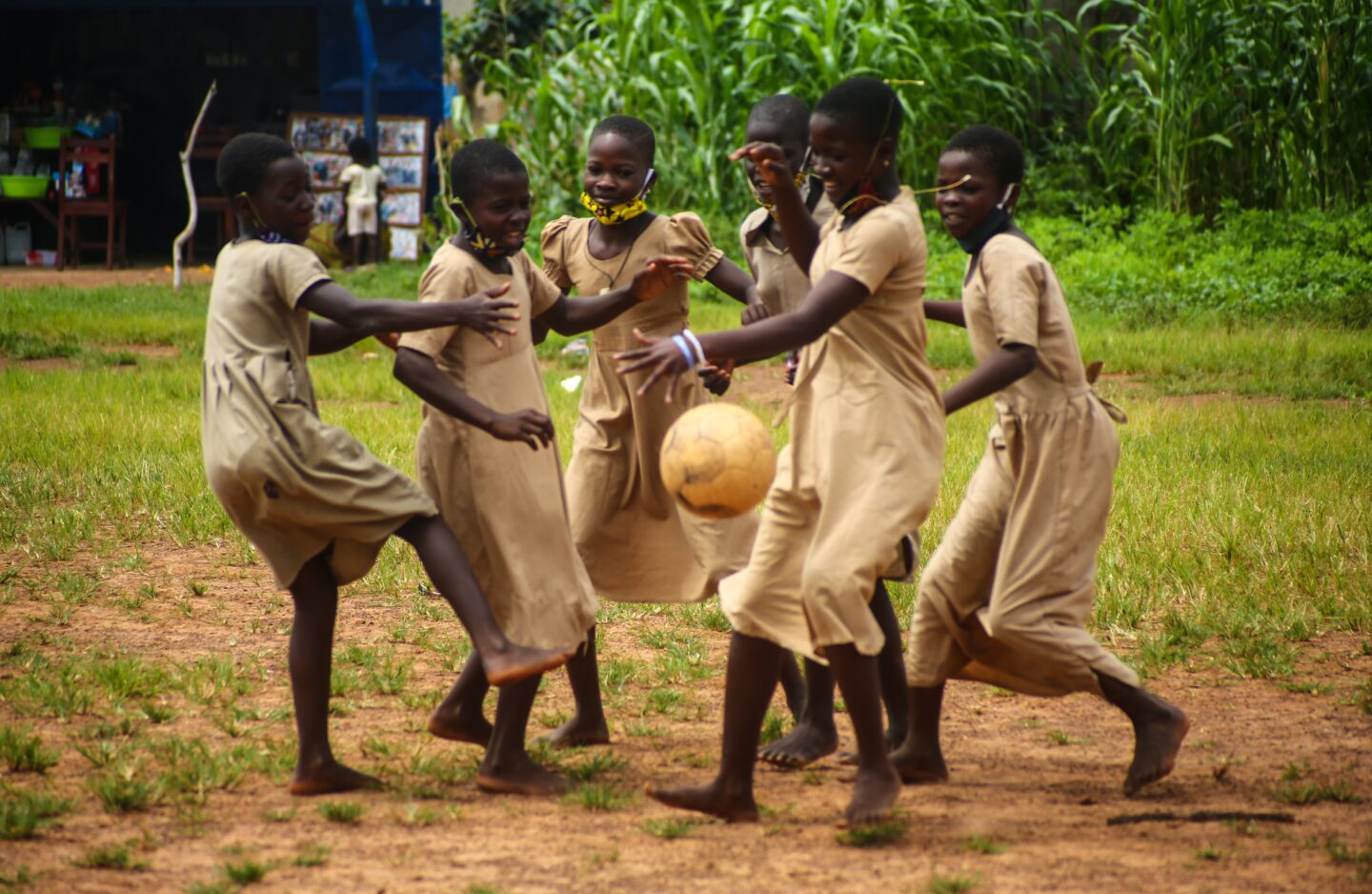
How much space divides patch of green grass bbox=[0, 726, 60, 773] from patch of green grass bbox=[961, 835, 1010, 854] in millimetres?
2499

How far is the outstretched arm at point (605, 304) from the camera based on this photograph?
4.73 meters

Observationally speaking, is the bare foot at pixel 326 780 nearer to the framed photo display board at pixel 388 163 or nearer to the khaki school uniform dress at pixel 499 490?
the khaki school uniform dress at pixel 499 490

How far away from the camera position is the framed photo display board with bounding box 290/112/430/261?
781 inches

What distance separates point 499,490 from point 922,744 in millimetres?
1382

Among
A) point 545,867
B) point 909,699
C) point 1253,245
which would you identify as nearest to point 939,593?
point 909,699

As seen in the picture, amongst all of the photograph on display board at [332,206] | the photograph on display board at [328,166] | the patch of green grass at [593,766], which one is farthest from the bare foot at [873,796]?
the photograph on display board at [328,166]

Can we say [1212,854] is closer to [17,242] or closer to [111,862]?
[111,862]

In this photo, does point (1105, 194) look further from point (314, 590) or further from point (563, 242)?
point (314, 590)

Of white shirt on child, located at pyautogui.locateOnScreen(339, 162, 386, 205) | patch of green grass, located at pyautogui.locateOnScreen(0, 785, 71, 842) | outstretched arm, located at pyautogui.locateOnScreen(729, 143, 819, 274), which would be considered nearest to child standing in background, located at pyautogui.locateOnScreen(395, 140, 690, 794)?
outstretched arm, located at pyautogui.locateOnScreen(729, 143, 819, 274)

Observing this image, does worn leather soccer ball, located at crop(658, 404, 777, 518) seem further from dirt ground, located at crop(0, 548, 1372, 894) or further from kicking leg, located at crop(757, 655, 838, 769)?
kicking leg, located at crop(757, 655, 838, 769)

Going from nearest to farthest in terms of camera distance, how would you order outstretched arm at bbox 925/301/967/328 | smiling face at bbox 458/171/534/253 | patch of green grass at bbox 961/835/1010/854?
patch of green grass at bbox 961/835/1010/854 < smiling face at bbox 458/171/534/253 < outstretched arm at bbox 925/301/967/328

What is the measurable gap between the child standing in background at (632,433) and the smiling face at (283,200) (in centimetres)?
99

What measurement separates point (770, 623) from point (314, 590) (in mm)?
1252

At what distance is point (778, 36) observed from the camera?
51.2 ft
